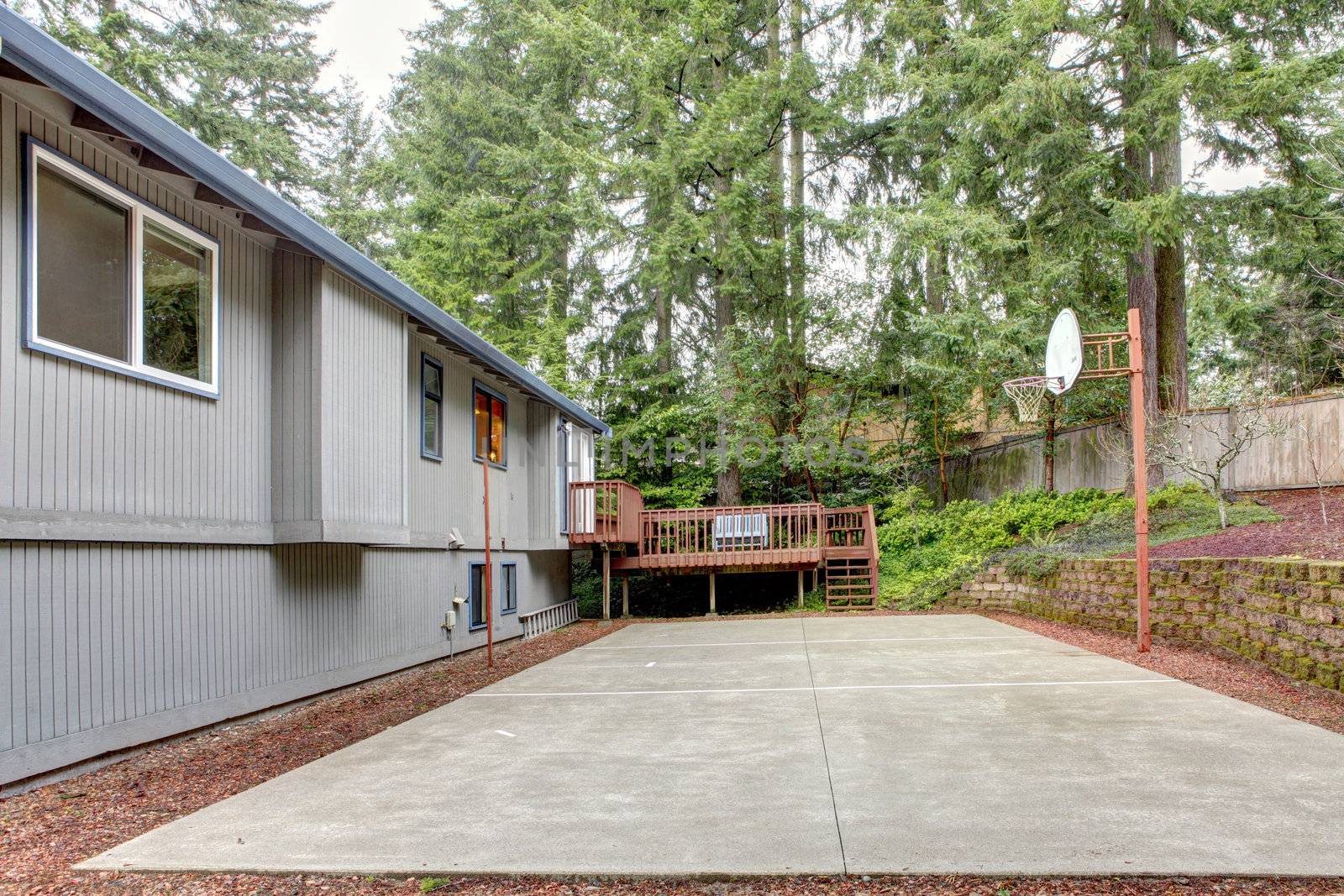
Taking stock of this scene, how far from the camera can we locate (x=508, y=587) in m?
12.2

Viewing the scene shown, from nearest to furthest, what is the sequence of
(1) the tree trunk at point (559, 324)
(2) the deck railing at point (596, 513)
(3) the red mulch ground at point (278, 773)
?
(3) the red mulch ground at point (278, 773) → (2) the deck railing at point (596, 513) → (1) the tree trunk at point (559, 324)

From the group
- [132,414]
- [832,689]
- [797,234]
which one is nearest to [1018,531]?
[797,234]

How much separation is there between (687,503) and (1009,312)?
798cm

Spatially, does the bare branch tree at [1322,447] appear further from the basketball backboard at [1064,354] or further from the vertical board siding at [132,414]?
the vertical board siding at [132,414]

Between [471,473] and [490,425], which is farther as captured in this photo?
[490,425]

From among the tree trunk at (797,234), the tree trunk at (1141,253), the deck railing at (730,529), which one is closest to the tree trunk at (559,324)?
the deck railing at (730,529)

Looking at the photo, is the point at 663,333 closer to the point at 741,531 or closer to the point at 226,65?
the point at 741,531

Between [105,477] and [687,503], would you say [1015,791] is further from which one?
[687,503]

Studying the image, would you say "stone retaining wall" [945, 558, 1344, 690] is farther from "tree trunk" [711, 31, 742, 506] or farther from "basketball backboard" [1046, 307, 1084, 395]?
"tree trunk" [711, 31, 742, 506]

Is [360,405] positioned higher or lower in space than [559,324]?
lower

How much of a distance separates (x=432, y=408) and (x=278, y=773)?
5272 mm

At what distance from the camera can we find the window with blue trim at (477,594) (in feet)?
35.1

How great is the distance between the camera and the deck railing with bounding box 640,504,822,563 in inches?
606

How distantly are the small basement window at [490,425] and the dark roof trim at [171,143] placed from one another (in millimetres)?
2956
